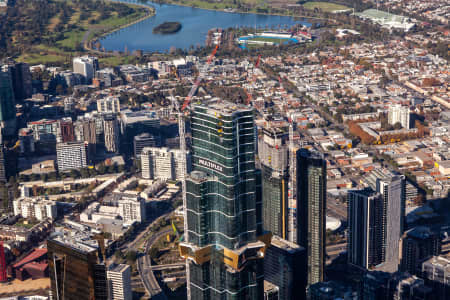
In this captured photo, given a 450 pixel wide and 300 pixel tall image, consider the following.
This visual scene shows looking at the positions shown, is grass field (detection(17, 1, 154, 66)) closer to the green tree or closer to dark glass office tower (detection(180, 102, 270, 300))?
the green tree

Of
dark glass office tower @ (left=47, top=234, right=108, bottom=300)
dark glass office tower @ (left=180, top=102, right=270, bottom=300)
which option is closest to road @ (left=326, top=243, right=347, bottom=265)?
dark glass office tower @ (left=180, top=102, right=270, bottom=300)

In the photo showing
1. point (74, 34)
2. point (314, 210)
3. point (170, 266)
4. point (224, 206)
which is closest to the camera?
point (224, 206)

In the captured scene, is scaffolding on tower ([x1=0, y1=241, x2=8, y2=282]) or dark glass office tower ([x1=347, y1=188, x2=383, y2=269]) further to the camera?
scaffolding on tower ([x1=0, y1=241, x2=8, y2=282])

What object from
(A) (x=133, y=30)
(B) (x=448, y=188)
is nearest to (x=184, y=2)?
(A) (x=133, y=30)

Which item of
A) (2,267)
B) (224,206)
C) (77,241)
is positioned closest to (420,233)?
(224,206)

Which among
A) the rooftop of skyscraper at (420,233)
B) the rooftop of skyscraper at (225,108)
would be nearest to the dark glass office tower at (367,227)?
the rooftop of skyscraper at (420,233)

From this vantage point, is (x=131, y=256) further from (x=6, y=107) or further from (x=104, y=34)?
(x=104, y=34)
